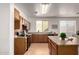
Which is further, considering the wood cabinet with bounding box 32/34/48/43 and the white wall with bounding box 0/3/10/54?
the wood cabinet with bounding box 32/34/48/43

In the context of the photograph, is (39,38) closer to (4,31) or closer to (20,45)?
(20,45)

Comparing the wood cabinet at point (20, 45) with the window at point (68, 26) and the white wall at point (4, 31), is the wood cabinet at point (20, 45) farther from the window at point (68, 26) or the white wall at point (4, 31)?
the window at point (68, 26)

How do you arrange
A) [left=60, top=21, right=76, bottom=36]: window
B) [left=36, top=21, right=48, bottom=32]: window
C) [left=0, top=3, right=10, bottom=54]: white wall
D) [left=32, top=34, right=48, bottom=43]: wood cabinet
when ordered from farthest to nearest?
[left=60, top=21, right=76, bottom=36]: window < [left=36, top=21, right=48, bottom=32]: window < [left=32, top=34, right=48, bottom=43]: wood cabinet < [left=0, top=3, right=10, bottom=54]: white wall

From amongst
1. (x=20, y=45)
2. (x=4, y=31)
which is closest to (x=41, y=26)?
(x=20, y=45)

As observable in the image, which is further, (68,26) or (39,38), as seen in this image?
(68,26)

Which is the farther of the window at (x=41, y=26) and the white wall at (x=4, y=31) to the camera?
the window at (x=41, y=26)

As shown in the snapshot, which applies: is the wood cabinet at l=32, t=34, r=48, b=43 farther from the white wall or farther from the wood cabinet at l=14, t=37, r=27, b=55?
the white wall

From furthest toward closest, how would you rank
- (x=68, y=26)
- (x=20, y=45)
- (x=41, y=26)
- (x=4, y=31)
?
(x=68, y=26), (x=41, y=26), (x=20, y=45), (x=4, y=31)

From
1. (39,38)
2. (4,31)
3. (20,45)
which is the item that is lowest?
(39,38)

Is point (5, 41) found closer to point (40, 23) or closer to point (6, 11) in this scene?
point (6, 11)

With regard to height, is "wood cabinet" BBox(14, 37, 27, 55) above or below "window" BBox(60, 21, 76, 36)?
below

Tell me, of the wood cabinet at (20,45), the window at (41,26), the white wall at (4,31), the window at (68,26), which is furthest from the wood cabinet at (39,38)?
the white wall at (4,31)

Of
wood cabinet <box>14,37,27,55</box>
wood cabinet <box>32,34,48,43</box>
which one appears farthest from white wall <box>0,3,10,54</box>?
wood cabinet <box>32,34,48,43</box>

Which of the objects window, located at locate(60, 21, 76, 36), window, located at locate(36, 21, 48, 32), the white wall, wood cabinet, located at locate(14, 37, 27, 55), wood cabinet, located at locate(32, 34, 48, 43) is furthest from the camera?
window, located at locate(60, 21, 76, 36)
